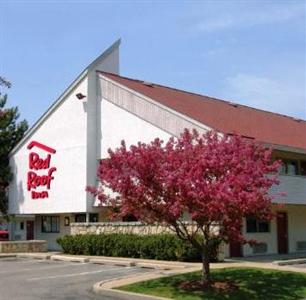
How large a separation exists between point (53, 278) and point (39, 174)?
17134 mm

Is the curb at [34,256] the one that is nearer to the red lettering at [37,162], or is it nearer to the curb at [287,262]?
the red lettering at [37,162]

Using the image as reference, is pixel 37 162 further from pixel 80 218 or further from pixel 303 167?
pixel 303 167

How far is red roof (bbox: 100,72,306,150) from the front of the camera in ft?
97.1

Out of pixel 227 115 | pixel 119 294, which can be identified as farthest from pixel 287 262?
pixel 227 115

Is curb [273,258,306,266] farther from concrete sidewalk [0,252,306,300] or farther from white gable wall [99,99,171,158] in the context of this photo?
white gable wall [99,99,171,158]

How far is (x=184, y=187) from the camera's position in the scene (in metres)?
15.0

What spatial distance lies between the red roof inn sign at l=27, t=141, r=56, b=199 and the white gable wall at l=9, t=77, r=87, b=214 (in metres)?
0.20

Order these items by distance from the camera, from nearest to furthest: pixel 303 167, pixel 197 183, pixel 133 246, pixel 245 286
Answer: pixel 197 183
pixel 245 286
pixel 133 246
pixel 303 167

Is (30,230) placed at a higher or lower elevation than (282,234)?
higher

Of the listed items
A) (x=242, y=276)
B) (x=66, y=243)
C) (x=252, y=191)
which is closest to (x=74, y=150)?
(x=66, y=243)

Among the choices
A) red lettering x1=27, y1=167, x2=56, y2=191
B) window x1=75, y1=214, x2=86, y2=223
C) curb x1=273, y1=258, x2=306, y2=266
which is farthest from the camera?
red lettering x1=27, y1=167, x2=56, y2=191

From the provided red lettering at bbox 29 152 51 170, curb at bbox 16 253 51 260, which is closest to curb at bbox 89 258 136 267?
curb at bbox 16 253 51 260

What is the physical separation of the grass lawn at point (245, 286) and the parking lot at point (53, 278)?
153 cm

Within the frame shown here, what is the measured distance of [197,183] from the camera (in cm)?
1493
